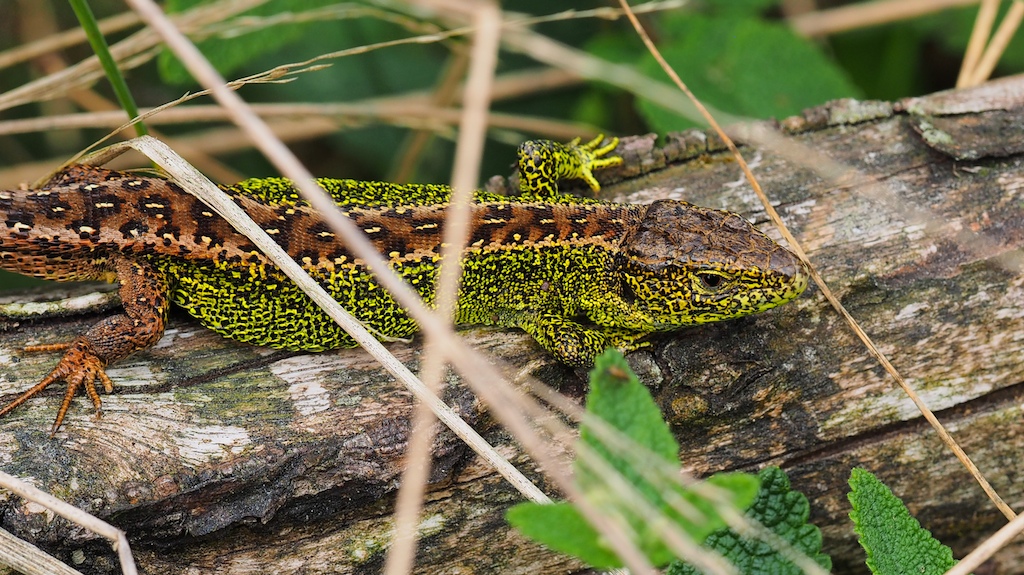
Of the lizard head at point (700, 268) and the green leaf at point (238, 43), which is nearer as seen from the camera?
the lizard head at point (700, 268)

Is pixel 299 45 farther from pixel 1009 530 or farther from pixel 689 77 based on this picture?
pixel 1009 530

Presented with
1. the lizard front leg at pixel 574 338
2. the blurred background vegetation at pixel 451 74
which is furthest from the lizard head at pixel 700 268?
the blurred background vegetation at pixel 451 74

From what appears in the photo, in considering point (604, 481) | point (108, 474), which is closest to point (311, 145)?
point (108, 474)

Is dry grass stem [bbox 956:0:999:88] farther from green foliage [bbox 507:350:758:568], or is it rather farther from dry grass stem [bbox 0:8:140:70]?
dry grass stem [bbox 0:8:140:70]

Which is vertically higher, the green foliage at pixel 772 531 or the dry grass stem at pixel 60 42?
the dry grass stem at pixel 60 42

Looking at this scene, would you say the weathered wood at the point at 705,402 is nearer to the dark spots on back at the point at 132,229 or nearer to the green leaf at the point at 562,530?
the dark spots on back at the point at 132,229

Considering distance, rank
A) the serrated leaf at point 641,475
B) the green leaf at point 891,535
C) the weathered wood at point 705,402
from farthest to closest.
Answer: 1. the weathered wood at point 705,402
2. the green leaf at point 891,535
3. the serrated leaf at point 641,475

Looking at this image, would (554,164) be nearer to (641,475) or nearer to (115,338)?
(115,338)
